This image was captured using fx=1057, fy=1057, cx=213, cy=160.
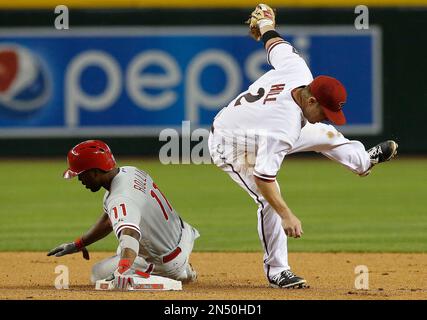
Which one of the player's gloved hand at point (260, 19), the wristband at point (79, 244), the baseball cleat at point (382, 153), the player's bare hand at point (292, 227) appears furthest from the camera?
the player's gloved hand at point (260, 19)

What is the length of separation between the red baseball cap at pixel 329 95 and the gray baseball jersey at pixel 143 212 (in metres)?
1.27

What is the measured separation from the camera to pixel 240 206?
1275 cm

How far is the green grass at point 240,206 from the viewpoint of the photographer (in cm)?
1016

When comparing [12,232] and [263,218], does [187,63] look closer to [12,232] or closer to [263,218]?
[12,232]

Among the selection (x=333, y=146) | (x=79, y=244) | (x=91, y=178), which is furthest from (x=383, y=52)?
(x=91, y=178)

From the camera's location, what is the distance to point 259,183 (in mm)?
6469

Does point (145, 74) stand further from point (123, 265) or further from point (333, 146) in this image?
point (123, 265)

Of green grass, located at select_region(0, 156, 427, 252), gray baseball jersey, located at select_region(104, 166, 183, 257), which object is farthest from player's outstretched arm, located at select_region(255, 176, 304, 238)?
green grass, located at select_region(0, 156, 427, 252)

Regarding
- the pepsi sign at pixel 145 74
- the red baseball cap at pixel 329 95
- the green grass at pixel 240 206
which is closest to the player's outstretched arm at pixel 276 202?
the red baseball cap at pixel 329 95

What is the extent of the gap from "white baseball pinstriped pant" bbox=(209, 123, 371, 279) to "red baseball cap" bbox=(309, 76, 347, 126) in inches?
17.5

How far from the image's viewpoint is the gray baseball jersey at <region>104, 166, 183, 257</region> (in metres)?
6.49

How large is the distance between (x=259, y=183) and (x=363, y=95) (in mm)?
11629

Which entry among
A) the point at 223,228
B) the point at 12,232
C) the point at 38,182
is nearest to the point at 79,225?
the point at 12,232

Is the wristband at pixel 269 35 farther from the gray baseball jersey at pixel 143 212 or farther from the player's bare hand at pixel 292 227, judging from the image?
the player's bare hand at pixel 292 227
